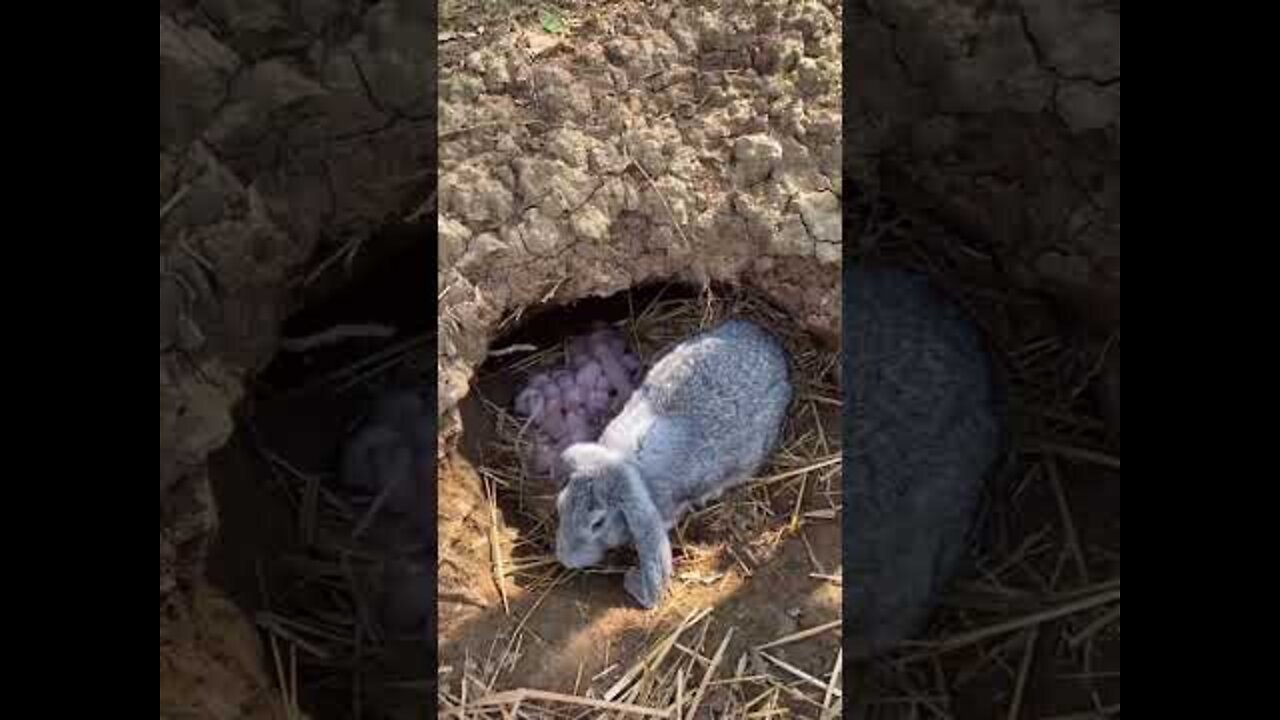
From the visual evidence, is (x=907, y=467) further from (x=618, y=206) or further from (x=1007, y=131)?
(x=618, y=206)

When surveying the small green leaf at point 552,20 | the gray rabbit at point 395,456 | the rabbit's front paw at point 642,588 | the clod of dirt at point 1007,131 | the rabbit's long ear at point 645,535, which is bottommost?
the rabbit's front paw at point 642,588

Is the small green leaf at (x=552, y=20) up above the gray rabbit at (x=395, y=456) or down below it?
above

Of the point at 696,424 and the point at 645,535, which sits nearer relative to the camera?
the point at 645,535

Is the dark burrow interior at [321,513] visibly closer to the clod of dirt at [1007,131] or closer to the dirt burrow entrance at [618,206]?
the clod of dirt at [1007,131]

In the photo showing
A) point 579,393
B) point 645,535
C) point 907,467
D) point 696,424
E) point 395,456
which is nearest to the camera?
point 395,456

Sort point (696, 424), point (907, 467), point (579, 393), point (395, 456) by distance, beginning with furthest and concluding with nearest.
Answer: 1. point (579, 393)
2. point (696, 424)
3. point (907, 467)
4. point (395, 456)

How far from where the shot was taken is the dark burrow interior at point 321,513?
739 mm

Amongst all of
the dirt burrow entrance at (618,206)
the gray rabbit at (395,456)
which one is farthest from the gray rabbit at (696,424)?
the gray rabbit at (395,456)

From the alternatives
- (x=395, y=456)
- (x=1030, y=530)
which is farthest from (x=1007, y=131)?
(x=395, y=456)

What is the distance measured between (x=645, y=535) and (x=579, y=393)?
54 centimetres

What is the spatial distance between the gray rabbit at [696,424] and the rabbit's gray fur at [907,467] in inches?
61.6

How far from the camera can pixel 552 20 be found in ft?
8.74

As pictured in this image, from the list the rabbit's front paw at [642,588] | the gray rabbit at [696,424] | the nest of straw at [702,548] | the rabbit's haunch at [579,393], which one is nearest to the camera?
the nest of straw at [702,548]

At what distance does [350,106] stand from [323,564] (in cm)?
34
